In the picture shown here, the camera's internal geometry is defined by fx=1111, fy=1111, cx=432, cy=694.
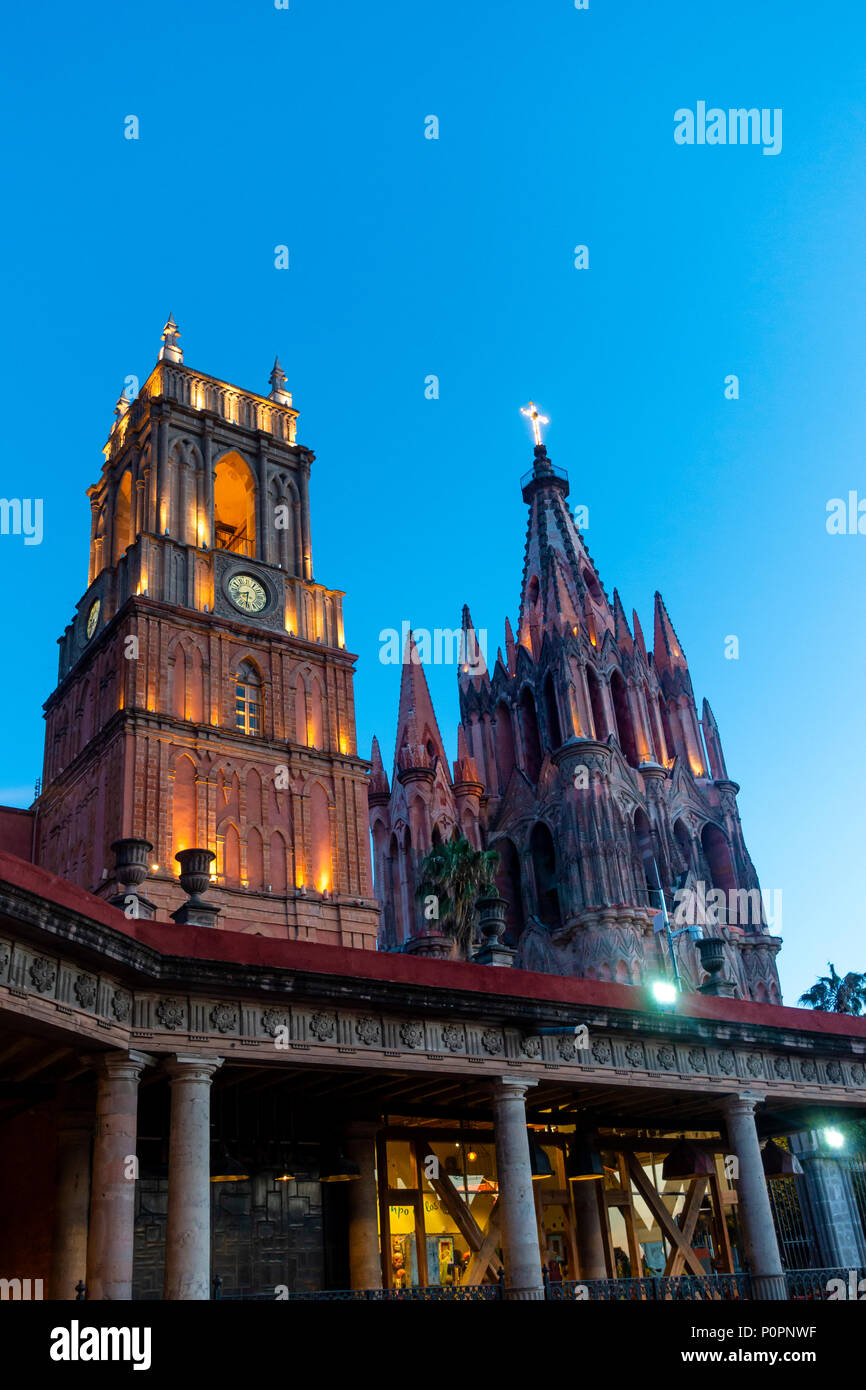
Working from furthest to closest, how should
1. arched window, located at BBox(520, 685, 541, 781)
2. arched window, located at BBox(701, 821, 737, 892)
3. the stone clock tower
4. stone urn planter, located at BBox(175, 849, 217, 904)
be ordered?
arched window, located at BBox(520, 685, 541, 781) < arched window, located at BBox(701, 821, 737, 892) < the stone clock tower < stone urn planter, located at BBox(175, 849, 217, 904)

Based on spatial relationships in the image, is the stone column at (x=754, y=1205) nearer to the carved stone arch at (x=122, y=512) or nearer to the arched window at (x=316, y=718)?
the arched window at (x=316, y=718)

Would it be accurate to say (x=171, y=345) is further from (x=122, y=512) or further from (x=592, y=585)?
(x=592, y=585)

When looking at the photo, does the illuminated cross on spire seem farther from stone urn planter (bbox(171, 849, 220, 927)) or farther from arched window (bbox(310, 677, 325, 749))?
stone urn planter (bbox(171, 849, 220, 927))

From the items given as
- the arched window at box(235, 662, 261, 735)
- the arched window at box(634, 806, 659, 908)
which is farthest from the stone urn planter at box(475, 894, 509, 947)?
the arched window at box(634, 806, 659, 908)

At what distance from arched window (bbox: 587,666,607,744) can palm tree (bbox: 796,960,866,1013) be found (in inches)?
788

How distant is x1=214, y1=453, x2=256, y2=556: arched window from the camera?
46.4 metres

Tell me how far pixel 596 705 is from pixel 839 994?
2153 cm

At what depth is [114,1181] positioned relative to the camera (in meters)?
14.1

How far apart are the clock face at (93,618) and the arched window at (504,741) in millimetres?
28006

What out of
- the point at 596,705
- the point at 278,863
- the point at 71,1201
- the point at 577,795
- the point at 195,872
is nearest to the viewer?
the point at 71,1201

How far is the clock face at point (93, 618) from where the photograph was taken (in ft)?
144

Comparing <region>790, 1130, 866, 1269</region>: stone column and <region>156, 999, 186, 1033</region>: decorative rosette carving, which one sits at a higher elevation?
<region>156, 999, 186, 1033</region>: decorative rosette carving

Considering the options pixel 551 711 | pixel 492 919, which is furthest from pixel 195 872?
pixel 551 711
